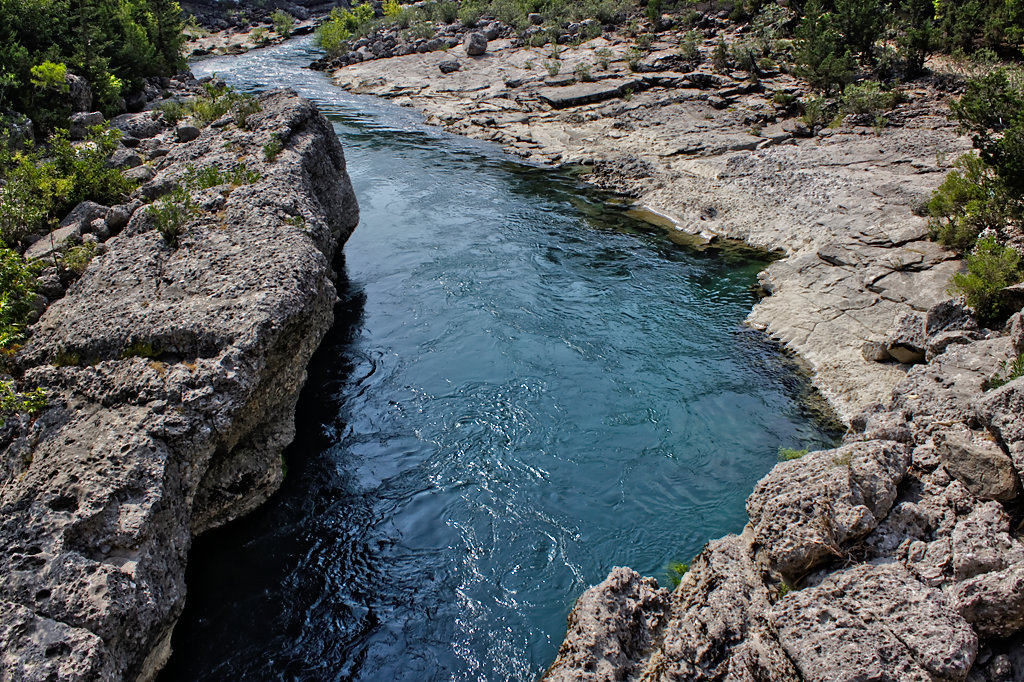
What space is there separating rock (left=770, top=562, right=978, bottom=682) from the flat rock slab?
3009cm

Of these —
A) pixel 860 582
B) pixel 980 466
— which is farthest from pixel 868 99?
pixel 860 582

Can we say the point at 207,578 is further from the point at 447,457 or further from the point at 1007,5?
the point at 1007,5

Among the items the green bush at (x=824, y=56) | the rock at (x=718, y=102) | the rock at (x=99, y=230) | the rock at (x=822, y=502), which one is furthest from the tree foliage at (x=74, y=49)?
the green bush at (x=824, y=56)

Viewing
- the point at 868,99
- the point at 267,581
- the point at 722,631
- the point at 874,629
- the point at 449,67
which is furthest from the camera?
the point at 449,67

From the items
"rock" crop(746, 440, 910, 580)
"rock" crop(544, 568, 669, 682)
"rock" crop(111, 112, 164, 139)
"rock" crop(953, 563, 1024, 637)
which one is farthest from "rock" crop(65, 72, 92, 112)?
"rock" crop(953, 563, 1024, 637)

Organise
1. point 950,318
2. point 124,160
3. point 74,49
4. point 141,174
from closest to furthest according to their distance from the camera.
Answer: point 950,318 → point 141,174 → point 124,160 → point 74,49

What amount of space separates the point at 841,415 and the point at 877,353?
191cm

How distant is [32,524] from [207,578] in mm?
2782

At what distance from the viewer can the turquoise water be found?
865cm

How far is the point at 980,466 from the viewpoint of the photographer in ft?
21.8

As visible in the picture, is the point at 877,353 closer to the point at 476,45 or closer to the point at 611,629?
the point at 611,629

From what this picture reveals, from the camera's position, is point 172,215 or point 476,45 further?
point 476,45

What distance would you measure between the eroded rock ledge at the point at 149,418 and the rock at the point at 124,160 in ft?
8.50

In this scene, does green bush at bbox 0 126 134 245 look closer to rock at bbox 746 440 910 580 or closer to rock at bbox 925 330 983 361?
rock at bbox 746 440 910 580
